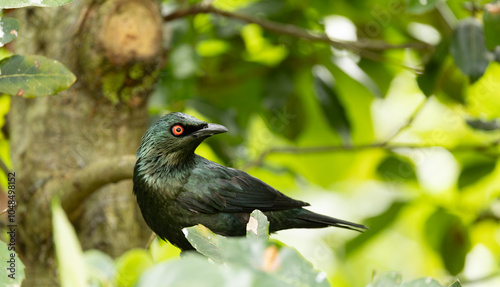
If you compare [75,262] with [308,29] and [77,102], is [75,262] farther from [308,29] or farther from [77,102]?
[308,29]

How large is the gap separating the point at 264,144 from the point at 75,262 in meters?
2.92

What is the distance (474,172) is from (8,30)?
7.78 ft

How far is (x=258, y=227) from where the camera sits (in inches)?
35.1

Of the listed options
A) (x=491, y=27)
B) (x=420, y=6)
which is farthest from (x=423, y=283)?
(x=491, y=27)

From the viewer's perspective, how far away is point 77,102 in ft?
7.54

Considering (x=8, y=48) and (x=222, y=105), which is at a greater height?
(x=8, y=48)

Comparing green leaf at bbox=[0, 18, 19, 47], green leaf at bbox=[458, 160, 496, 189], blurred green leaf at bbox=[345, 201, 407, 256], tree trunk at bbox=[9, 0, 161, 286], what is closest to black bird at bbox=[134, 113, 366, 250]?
green leaf at bbox=[0, 18, 19, 47]

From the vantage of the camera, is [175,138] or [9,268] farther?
[175,138]

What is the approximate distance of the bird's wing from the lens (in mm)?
1300

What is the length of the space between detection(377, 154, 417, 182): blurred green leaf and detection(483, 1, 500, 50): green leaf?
0.81 metres

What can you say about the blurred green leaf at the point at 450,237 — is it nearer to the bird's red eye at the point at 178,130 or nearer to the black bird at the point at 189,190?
the black bird at the point at 189,190

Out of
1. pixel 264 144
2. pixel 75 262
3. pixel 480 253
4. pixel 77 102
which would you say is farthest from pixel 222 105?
pixel 75 262

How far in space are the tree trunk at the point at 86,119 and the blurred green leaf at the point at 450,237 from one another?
157 centimetres

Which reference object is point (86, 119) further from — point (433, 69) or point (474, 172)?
point (474, 172)
